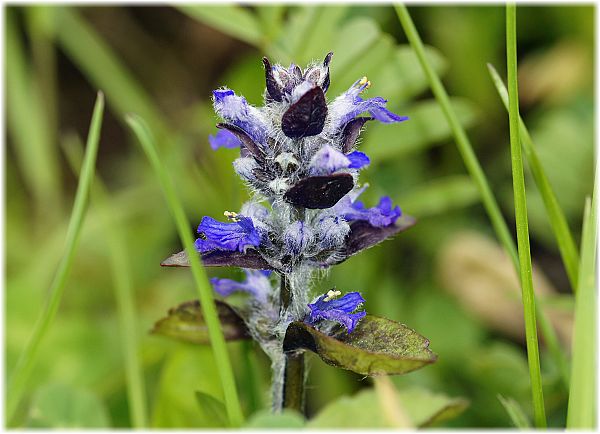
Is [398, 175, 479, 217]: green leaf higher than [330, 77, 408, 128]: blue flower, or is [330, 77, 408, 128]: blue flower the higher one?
[398, 175, 479, 217]: green leaf

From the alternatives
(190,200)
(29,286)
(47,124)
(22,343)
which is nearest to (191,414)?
(22,343)

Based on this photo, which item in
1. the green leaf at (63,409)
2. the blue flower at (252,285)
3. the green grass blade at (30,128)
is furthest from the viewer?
the green grass blade at (30,128)

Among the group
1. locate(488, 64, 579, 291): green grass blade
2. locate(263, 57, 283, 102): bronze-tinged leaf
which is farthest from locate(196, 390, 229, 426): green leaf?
locate(488, 64, 579, 291): green grass blade

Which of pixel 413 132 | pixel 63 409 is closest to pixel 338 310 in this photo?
pixel 63 409

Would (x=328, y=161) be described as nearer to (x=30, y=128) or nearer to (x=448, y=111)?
(x=448, y=111)

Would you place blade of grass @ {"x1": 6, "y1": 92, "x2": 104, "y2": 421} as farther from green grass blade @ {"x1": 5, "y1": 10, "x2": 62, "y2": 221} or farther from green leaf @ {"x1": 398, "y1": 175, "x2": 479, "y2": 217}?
green grass blade @ {"x1": 5, "y1": 10, "x2": 62, "y2": 221}

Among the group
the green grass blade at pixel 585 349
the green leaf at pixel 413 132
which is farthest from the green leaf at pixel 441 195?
the green grass blade at pixel 585 349

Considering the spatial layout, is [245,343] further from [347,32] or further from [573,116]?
[573,116]

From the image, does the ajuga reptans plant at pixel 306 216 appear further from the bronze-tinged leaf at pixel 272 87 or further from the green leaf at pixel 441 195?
the green leaf at pixel 441 195
